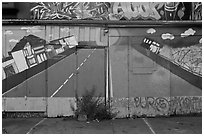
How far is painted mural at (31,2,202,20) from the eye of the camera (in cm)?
865

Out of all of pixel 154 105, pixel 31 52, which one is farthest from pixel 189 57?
pixel 31 52

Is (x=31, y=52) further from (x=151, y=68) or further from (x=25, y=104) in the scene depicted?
(x=151, y=68)

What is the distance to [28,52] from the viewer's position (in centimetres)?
863

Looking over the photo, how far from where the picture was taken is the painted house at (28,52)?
28.2 feet

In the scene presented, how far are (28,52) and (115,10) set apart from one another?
2.96 meters

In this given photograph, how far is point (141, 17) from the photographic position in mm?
8680

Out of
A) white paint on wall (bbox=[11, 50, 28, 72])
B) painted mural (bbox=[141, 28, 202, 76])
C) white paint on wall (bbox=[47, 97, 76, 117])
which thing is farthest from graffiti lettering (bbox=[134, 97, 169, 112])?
white paint on wall (bbox=[11, 50, 28, 72])

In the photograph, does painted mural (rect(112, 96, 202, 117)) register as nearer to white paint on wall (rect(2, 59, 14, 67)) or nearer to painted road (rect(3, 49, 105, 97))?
painted road (rect(3, 49, 105, 97))

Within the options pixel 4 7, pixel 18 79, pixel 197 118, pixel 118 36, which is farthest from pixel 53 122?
pixel 197 118

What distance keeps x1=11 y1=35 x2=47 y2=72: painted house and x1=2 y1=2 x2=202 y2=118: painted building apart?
0.11 metres

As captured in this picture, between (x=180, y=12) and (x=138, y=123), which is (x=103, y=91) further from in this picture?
(x=180, y=12)

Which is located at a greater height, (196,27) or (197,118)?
(196,27)

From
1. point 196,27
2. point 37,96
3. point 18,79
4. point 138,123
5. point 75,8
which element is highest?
point 75,8

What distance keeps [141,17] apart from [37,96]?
13.2 ft
